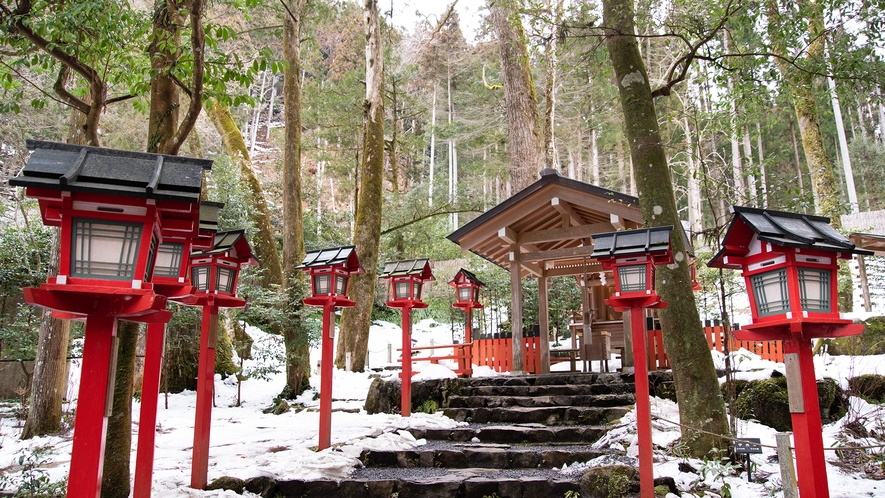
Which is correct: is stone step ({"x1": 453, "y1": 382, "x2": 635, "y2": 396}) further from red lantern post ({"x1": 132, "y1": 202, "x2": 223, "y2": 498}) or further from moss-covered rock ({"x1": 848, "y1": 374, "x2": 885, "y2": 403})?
red lantern post ({"x1": 132, "y1": 202, "x2": 223, "y2": 498})

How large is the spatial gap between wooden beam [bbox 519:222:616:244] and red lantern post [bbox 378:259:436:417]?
2.88 metres

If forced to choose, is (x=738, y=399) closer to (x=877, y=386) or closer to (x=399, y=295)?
(x=877, y=386)

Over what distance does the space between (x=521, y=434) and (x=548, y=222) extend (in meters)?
5.23

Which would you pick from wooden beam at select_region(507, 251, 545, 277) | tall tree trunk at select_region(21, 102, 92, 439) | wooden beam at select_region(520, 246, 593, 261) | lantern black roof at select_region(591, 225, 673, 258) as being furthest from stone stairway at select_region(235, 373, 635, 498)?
tall tree trunk at select_region(21, 102, 92, 439)

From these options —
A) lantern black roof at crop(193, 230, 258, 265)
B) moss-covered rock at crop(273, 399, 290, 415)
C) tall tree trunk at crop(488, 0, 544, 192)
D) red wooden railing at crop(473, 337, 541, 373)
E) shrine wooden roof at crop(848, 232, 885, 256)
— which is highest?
tall tree trunk at crop(488, 0, 544, 192)

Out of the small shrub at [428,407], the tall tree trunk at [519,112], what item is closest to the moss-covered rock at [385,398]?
the small shrub at [428,407]

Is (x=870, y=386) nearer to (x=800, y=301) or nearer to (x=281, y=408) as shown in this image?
(x=800, y=301)

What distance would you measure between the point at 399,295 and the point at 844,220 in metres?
19.5

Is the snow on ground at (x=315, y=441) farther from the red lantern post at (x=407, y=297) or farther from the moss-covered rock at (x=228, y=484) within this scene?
the red lantern post at (x=407, y=297)

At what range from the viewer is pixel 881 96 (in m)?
6.32

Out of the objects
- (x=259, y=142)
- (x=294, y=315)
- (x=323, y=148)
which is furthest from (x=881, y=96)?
(x=259, y=142)

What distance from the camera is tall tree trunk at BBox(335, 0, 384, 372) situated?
37.0 ft

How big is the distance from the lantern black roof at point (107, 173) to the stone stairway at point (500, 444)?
3083mm

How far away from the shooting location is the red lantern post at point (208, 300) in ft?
14.8
